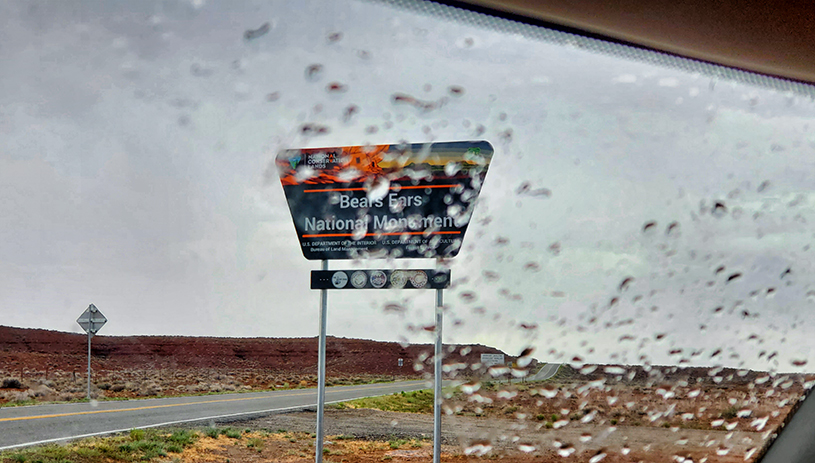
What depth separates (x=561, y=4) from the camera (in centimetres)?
337

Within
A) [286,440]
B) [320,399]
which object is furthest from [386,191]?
[286,440]

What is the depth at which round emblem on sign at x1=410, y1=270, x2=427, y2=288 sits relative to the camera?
18.4 ft

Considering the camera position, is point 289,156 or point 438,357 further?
point 289,156

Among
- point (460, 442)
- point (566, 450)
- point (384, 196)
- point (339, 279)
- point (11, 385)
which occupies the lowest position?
point (11, 385)

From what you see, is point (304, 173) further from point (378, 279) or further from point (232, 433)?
point (232, 433)

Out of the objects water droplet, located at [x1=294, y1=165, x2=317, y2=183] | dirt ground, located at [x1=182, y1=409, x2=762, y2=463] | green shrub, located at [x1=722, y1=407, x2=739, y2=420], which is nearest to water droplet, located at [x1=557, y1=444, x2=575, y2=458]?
dirt ground, located at [x1=182, y1=409, x2=762, y2=463]

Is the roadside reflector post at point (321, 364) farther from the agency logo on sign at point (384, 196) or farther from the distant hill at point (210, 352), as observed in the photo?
the distant hill at point (210, 352)

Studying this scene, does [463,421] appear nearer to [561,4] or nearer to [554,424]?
[554,424]

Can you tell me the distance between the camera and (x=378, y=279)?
5820 millimetres

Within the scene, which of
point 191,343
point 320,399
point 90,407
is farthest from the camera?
point 191,343

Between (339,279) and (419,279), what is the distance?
29.9 inches

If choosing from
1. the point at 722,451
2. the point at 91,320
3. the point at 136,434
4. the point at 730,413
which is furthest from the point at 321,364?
the point at 730,413

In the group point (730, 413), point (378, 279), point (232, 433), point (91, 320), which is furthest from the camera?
point (730, 413)

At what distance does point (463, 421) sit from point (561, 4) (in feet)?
38.3
